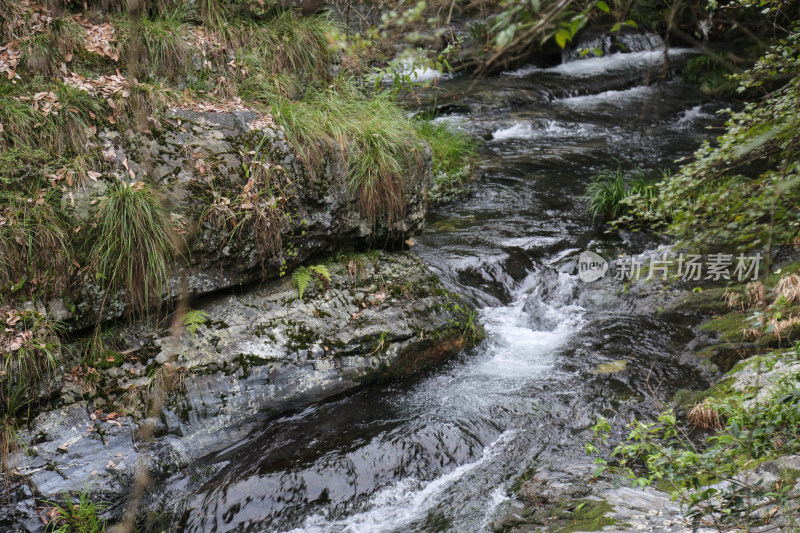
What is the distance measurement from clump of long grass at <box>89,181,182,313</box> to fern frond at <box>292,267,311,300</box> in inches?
46.7

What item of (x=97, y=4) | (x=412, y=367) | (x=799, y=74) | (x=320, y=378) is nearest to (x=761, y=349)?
(x=412, y=367)

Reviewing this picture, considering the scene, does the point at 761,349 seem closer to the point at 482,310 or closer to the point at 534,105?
the point at 482,310

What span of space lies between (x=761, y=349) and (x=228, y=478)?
506 cm

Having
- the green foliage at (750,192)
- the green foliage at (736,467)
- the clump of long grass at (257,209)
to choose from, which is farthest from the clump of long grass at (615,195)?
the green foliage at (736,467)

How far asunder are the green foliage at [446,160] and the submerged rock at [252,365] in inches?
127

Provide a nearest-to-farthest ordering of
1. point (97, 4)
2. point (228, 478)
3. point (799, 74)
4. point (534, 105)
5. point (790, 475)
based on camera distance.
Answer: point (799, 74)
point (790, 475)
point (228, 478)
point (97, 4)
point (534, 105)

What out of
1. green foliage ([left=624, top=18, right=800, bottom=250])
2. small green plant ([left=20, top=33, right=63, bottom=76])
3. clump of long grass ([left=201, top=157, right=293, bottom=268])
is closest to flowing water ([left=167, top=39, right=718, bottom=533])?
green foliage ([left=624, top=18, right=800, bottom=250])

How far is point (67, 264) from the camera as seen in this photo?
446 cm

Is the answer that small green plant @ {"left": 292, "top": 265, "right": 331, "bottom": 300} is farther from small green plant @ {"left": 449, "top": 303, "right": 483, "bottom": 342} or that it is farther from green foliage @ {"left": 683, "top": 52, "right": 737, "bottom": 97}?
green foliage @ {"left": 683, "top": 52, "right": 737, "bottom": 97}

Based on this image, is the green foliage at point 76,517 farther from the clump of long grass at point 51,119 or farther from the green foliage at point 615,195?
the green foliage at point 615,195

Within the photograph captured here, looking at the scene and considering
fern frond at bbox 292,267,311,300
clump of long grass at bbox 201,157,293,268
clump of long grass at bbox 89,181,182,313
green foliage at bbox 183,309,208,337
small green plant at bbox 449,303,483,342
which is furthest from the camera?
small green plant at bbox 449,303,483,342

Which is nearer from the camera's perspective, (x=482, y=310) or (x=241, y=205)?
(x=241, y=205)

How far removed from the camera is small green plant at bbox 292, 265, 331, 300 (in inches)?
217

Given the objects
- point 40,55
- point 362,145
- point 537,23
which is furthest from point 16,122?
point 537,23
